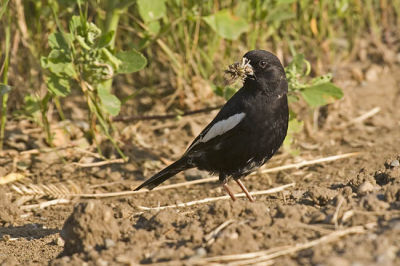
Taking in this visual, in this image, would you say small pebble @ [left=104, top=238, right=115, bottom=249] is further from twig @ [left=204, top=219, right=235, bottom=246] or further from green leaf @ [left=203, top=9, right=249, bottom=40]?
green leaf @ [left=203, top=9, right=249, bottom=40]

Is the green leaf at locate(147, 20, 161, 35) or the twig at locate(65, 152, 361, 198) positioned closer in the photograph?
the twig at locate(65, 152, 361, 198)

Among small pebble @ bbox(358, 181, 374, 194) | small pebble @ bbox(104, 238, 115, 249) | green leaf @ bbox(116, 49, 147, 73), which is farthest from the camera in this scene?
green leaf @ bbox(116, 49, 147, 73)

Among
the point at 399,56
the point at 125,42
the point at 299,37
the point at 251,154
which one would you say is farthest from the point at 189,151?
the point at 399,56

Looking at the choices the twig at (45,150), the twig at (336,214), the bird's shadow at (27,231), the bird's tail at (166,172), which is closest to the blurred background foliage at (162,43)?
the twig at (45,150)

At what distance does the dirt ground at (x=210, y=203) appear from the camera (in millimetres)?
3250

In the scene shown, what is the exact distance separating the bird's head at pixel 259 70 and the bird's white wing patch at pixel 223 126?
12.2 inches

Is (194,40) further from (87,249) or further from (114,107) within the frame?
(87,249)

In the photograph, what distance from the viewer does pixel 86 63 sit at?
550 cm

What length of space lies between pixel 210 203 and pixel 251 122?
879 mm

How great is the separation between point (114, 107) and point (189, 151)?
80 centimetres

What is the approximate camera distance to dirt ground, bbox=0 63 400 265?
10.7 feet

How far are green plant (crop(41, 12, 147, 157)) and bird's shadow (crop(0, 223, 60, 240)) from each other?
1136mm

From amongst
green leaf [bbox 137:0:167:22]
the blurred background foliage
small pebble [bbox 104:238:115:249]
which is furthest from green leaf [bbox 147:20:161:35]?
small pebble [bbox 104:238:115:249]

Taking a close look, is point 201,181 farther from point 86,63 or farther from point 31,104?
point 31,104
